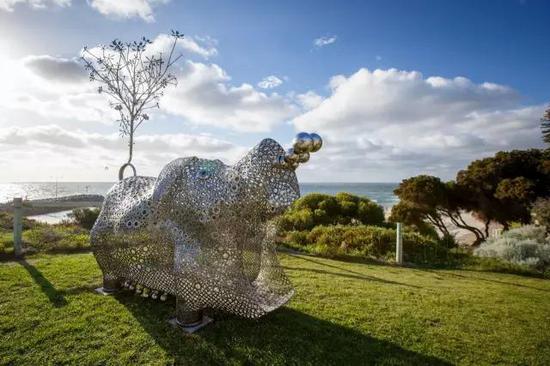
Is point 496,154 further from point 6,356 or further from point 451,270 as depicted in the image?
point 6,356

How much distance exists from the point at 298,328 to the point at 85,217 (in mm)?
12033

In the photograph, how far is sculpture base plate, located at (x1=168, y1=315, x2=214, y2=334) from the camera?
3.62 meters

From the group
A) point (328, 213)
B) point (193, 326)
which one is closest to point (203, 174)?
point (193, 326)

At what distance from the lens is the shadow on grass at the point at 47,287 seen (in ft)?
14.8

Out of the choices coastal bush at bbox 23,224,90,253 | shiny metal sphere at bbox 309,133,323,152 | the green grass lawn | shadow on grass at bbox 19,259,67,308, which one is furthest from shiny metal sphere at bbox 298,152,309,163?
coastal bush at bbox 23,224,90,253

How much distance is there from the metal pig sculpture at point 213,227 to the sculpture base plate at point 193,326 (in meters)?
0.05

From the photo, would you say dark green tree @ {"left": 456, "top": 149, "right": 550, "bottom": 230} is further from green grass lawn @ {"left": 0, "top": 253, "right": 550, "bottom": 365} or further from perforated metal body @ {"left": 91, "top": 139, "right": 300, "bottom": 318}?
perforated metal body @ {"left": 91, "top": 139, "right": 300, "bottom": 318}

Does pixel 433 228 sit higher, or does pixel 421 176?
pixel 421 176

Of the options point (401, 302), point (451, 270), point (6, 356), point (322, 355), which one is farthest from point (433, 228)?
point (6, 356)

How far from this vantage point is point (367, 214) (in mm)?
13328

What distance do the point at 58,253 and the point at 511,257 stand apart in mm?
11456

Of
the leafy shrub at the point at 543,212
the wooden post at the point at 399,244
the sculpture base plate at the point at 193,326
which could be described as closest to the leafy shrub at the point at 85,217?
the sculpture base plate at the point at 193,326

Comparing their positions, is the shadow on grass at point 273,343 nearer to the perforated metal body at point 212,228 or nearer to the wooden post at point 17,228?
the perforated metal body at point 212,228

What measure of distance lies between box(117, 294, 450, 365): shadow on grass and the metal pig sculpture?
11.1 inches
